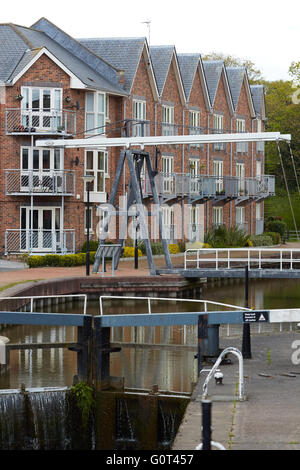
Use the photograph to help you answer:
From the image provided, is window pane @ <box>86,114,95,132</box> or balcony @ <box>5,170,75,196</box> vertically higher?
window pane @ <box>86,114,95,132</box>

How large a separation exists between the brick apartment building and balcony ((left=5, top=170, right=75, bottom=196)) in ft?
0.16

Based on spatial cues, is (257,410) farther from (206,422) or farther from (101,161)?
(101,161)

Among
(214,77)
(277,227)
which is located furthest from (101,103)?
(277,227)

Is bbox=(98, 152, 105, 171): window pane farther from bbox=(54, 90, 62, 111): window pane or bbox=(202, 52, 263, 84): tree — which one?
bbox=(202, 52, 263, 84): tree

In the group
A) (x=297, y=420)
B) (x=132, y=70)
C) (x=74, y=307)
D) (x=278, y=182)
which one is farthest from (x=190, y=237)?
(x=297, y=420)

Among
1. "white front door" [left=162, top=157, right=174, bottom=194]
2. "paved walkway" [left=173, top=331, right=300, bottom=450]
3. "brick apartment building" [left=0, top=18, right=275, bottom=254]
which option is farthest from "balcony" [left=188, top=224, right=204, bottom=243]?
"paved walkway" [left=173, top=331, right=300, bottom=450]

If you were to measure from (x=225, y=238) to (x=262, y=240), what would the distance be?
5.52 m

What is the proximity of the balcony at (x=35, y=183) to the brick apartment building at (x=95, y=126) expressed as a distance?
5cm

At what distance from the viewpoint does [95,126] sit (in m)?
49.8

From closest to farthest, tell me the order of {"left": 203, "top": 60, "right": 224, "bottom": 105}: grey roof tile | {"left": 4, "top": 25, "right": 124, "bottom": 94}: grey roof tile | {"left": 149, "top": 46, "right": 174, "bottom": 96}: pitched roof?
{"left": 4, "top": 25, "right": 124, "bottom": 94}: grey roof tile, {"left": 149, "top": 46, "right": 174, "bottom": 96}: pitched roof, {"left": 203, "top": 60, "right": 224, "bottom": 105}: grey roof tile

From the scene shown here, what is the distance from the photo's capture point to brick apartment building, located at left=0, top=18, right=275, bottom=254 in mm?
47281

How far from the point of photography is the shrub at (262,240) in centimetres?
6144

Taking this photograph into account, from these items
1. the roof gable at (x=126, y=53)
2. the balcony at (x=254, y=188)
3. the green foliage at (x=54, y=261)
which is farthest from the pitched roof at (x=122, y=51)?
the balcony at (x=254, y=188)

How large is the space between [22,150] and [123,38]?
11083mm
